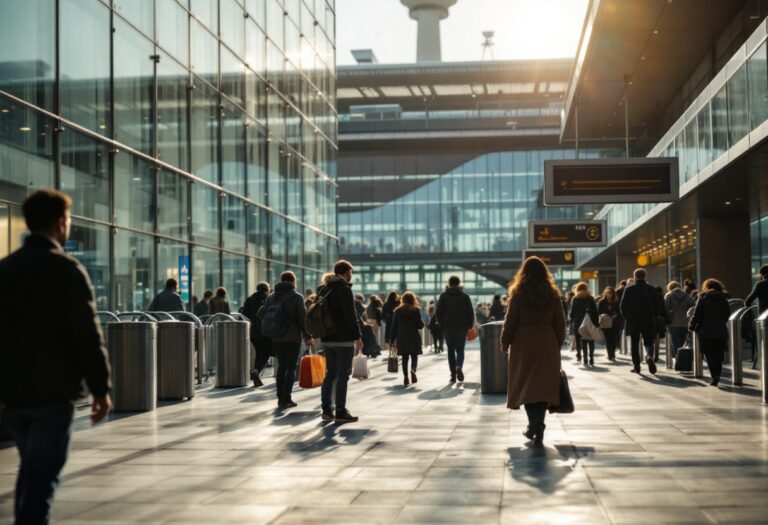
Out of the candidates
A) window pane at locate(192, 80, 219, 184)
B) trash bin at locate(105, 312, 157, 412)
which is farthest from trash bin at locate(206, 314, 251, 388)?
window pane at locate(192, 80, 219, 184)

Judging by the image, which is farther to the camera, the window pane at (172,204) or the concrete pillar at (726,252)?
the concrete pillar at (726,252)

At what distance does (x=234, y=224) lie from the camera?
25.8 metres

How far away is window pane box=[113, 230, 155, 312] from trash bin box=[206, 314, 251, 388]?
221cm

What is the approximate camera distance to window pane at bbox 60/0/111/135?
16344mm

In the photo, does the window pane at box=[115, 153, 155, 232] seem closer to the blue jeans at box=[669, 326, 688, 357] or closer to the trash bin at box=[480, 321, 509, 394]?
the trash bin at box=[480, 321, 509, 394]

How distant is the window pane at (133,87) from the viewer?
61.0ft

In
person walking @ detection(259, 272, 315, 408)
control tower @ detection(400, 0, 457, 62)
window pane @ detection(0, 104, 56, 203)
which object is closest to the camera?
person walking @ detection(259, 272, 315, 408)

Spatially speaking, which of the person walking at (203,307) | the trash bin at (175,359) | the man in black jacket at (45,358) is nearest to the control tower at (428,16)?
the person walking at (203,307)

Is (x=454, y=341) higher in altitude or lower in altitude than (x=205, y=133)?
lower

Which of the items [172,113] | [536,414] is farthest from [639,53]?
[536,414]

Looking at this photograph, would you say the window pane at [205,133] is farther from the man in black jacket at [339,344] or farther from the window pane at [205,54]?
the man in black jacket at [339,344]

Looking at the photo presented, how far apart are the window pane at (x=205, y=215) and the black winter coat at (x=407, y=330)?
264 inches

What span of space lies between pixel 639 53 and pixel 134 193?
15.6 m

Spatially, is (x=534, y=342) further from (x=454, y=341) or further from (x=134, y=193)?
(x=134, y=193)
